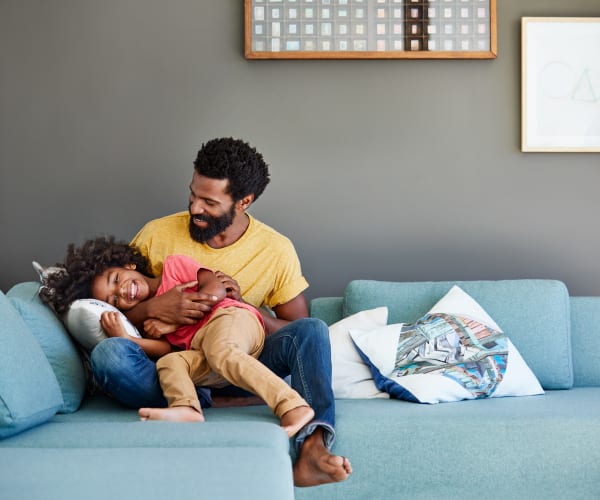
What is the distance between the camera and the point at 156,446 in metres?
1.69

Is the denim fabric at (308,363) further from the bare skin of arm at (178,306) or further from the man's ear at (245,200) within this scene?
the man's ear at (245,200)

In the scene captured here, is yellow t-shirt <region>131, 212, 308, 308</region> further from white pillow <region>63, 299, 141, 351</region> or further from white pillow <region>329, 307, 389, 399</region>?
white pillow <region>63, 299, 141, 351</region>

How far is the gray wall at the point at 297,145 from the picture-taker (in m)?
3.24

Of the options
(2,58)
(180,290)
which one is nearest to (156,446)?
(180,290)

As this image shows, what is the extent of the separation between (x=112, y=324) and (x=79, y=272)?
0.81 ft

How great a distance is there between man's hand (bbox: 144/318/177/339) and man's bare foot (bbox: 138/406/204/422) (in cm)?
41

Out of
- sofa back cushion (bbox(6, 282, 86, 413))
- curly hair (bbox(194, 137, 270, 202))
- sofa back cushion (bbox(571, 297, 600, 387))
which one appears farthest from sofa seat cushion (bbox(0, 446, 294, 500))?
sofa back cushion (bbox(571, 297, 600, 387))

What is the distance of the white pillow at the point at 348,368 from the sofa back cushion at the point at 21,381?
2.92 feet

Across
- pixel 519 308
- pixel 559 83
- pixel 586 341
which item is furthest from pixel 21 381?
pixel 559 83

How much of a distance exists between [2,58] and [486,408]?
7.85ft

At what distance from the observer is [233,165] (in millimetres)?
2734

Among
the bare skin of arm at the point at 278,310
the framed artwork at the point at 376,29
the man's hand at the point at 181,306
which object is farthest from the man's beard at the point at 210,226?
the framed artwork at the point at 376,29

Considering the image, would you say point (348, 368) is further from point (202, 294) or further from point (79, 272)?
point (79, 272)

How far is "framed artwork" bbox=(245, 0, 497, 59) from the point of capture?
10.5 ft
